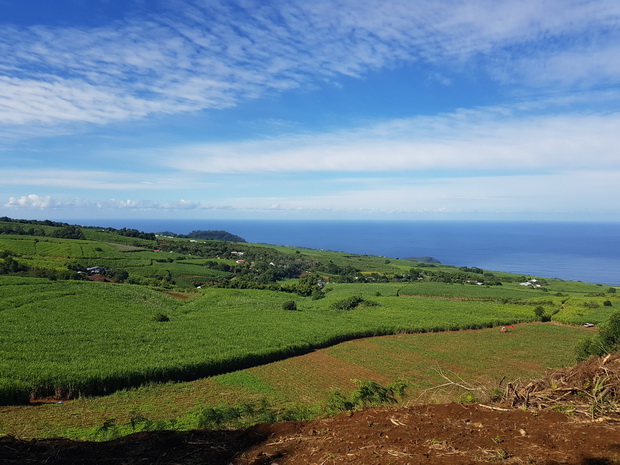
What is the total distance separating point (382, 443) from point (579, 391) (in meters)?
4.04

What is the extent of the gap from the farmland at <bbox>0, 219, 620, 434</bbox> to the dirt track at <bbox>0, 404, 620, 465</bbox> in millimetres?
12576

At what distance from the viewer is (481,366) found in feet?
95.9

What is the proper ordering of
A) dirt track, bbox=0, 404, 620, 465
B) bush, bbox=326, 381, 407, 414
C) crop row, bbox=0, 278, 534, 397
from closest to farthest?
dirt track, bbox=0, 404, 620, 465 < bush, bbox=326, 381, 407, 414 < crop row, bbox=0, 278, 534, 397

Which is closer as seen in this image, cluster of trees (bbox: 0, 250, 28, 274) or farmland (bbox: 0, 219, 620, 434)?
farmland (bbox: 0, 219, 620, 434)

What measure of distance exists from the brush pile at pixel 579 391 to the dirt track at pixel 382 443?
1.48ft

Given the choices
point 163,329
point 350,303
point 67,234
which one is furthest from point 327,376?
point 67,234

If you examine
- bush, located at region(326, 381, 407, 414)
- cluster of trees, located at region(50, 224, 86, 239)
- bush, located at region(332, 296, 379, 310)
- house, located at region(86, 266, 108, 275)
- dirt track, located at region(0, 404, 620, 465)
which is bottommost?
bush, located at region(332, 296, 379, 310)

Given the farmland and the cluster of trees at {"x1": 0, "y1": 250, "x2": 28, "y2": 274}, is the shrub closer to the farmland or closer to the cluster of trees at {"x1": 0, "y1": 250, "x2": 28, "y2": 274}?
the farmland

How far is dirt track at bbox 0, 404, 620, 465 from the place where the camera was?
17.0ft

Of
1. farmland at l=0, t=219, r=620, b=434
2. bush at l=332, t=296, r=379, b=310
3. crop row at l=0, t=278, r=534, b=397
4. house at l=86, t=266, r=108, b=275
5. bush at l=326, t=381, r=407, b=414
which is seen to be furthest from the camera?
house at l=86, t=266, r=108, b=275

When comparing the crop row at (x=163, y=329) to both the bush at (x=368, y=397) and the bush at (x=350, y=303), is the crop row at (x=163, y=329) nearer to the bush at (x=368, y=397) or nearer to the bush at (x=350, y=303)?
the bush at (x=350, y=303)

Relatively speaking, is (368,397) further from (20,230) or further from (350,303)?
(20,230)

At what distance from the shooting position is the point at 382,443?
5.84 metres

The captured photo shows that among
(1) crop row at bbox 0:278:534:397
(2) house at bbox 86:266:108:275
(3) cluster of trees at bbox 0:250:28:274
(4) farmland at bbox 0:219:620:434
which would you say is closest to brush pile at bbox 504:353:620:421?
(4) farmland at bbox 0:219:620:434
